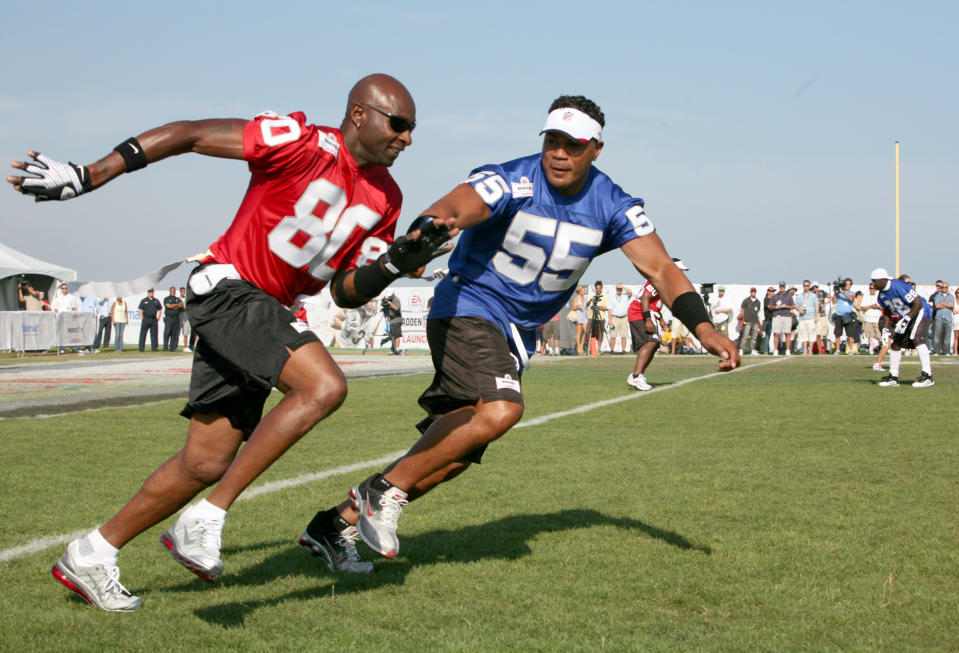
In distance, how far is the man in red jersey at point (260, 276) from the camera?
3881 millimetres

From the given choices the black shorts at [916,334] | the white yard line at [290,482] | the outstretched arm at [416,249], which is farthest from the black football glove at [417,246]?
the black shorts at [916,334]

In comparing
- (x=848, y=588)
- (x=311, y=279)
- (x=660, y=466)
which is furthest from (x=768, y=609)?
(x=660, y=466)

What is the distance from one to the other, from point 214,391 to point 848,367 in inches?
867

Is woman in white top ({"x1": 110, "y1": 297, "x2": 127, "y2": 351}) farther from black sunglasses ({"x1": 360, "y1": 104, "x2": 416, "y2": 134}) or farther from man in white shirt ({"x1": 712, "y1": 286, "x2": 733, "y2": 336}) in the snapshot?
black sunglasses ({"x1": 360, "y1": 104, "x2": 416, "y2": 134})

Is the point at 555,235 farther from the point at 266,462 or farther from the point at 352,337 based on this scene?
the point at 352,337

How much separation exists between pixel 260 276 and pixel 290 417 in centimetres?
70

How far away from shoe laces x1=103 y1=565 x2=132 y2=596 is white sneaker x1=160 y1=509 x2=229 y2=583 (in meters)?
0.34

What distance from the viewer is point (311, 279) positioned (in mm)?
4504

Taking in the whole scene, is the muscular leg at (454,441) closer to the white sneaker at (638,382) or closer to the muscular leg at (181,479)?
the muscular leg at (181,479)

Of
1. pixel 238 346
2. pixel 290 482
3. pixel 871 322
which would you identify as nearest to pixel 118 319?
pixel 871 322

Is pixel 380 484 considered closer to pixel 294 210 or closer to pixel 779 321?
pixel 294 210

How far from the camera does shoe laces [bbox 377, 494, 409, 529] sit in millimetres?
4480

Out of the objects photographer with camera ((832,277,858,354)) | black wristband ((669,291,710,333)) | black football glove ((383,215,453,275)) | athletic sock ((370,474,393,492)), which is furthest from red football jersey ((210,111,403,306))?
photographer with camera ((832,277,858,354))

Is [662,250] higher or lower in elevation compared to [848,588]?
higher
